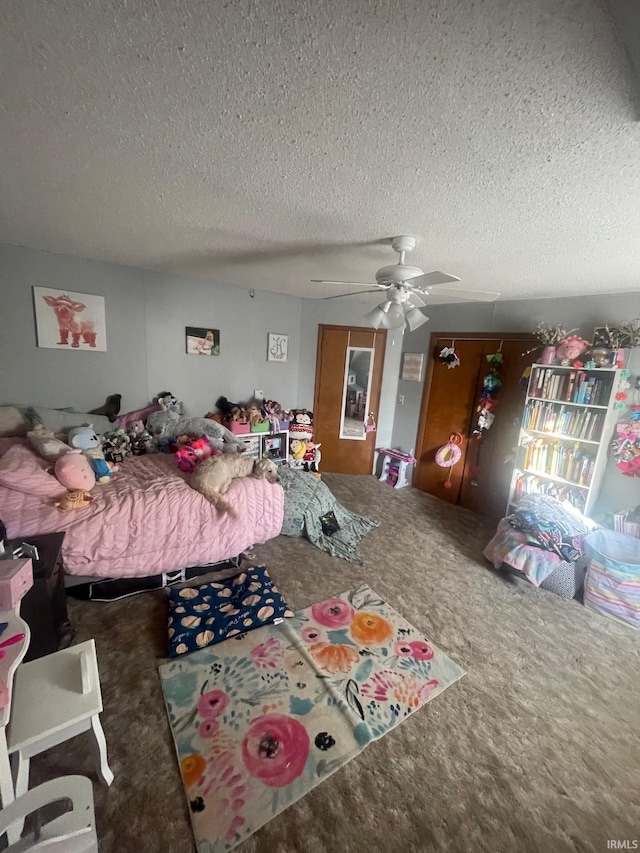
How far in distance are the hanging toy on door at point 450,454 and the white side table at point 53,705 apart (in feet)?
12.0

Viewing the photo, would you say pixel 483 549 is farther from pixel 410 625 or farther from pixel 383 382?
pixel 383 382

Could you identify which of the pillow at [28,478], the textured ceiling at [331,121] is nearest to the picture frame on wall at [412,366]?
the textured ceiling at [331,121]

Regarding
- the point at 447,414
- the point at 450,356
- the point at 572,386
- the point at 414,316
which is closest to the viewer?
the point at 414,316

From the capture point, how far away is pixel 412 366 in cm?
448

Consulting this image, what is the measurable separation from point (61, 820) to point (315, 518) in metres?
2.24

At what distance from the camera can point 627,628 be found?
7.36 feet

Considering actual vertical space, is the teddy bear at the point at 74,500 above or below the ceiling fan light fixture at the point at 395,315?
below

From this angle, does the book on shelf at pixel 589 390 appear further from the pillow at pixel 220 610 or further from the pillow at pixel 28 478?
the pillow at pixel 28 478

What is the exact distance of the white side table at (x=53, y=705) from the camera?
43.3 inches

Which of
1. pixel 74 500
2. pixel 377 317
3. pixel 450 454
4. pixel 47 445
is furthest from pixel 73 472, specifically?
pixel 450 454

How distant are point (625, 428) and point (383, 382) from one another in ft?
8.27

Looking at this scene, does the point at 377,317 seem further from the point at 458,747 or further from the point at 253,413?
the point at 458,747

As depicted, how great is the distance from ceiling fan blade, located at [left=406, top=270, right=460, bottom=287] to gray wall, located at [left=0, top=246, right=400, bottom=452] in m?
2.51

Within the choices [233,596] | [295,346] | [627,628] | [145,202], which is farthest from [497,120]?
[295,346]
